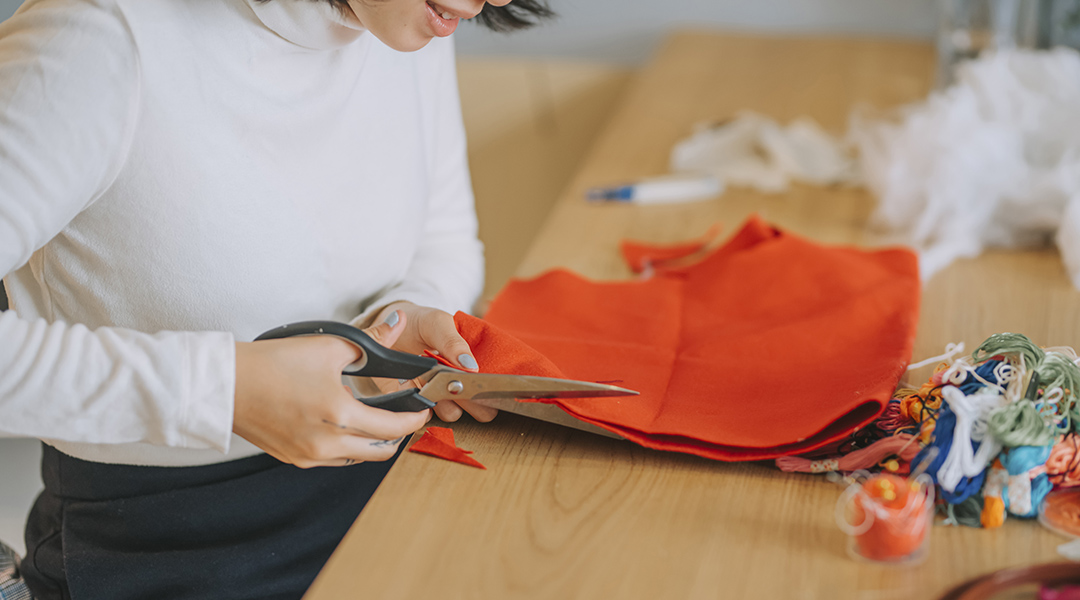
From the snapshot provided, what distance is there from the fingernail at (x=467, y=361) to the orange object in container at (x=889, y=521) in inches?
10.9

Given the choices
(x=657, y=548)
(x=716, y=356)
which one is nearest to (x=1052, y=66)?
(x=716, y=356)

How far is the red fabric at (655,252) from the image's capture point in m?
1.02

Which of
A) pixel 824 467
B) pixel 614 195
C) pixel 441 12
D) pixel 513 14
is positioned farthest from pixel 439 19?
pixel 614 195

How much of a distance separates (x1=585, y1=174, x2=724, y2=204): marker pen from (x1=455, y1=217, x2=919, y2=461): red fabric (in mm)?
228

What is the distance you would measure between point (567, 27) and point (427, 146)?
3.67 feet

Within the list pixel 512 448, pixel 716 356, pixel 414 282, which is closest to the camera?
pixel 512 448

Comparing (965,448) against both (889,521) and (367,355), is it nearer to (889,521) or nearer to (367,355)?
(889,521)

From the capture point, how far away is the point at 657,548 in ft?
1.77

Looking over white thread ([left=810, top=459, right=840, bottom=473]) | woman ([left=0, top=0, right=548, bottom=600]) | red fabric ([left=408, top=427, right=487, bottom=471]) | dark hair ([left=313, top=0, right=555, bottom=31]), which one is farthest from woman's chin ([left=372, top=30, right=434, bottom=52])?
white thread ([left=810, top=459, right=840, bottom=473])

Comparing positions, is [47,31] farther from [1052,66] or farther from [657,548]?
[1052,66]

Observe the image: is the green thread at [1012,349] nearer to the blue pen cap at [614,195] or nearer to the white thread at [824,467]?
the white thread at [824,467]

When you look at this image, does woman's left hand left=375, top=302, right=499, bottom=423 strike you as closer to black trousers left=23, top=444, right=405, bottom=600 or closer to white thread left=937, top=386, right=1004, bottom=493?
black trousers left=23, top=444, right=405, bottom=600

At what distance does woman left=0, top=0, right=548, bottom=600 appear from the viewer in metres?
0.56

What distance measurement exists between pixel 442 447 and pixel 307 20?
34 cm
